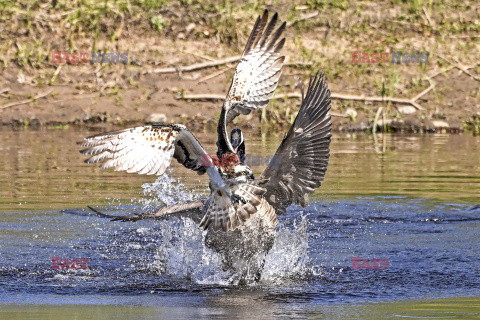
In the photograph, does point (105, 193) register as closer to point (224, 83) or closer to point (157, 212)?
point (157, 212)

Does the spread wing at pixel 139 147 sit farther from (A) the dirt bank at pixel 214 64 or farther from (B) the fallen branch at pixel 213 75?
(B) the fallen branch at pixel 213 75

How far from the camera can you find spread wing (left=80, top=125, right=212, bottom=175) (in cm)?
606

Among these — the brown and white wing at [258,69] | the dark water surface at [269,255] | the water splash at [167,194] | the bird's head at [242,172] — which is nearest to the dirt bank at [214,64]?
the dark water surface at [269,255]

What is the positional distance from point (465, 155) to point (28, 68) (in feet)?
24.0

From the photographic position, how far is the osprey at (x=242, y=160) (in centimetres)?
612

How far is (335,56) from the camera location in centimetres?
1585

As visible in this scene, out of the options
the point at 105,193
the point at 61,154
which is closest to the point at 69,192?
the point at 105,193

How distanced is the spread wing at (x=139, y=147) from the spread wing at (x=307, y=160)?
1.44 meters

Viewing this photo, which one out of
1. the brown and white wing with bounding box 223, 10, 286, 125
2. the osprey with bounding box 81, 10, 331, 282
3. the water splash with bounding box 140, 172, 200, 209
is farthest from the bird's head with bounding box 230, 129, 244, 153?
the water splash with bounding box 140, 172, 200, 209

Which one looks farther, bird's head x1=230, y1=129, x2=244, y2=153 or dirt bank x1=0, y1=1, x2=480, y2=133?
dirt bank x1=0, y1=1, x2=480, y2=133

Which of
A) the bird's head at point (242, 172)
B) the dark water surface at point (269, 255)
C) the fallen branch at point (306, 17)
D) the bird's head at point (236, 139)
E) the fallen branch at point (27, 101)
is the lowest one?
the dark water surface at point (269, 255)

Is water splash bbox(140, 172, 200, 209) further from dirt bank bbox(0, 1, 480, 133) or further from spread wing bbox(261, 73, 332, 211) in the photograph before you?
dirt bank bbox(0, 1, 480, 133)

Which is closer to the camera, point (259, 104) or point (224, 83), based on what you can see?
point (259, 104)

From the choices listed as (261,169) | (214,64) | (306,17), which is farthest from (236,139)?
(306,17)
